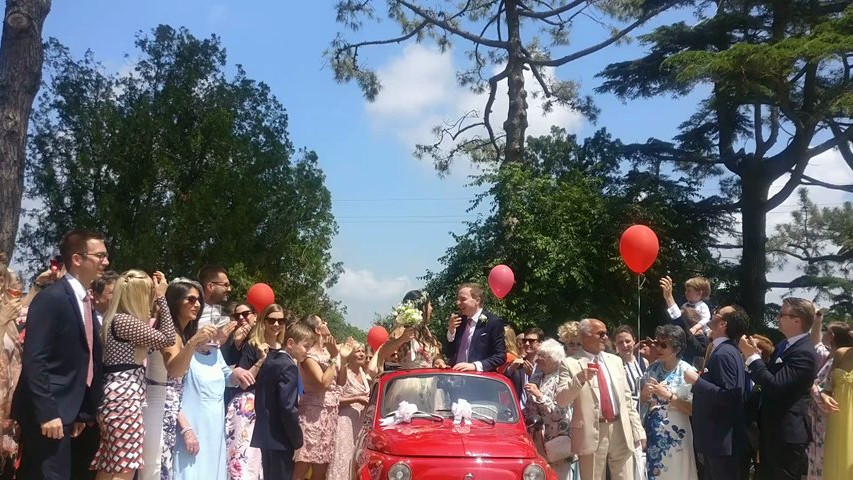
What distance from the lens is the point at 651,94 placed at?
2322 centimetres

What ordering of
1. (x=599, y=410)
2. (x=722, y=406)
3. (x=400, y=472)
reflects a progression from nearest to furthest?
(x=400, y=472), (x=722, y=406), (x=599, y=410)

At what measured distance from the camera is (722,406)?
24.5 feet

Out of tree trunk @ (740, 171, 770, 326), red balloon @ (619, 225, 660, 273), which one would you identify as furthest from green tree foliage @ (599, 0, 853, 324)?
red balloon @ (619, 225, 660, 273)

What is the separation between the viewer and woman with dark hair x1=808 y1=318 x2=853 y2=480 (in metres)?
7.32

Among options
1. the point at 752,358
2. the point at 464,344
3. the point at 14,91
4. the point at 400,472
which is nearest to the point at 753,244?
the point at 752,358

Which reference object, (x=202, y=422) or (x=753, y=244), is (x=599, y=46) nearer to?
(x=753, y=244)

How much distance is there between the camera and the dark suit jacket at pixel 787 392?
7.45 m

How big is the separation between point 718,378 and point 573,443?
1525 millimetres

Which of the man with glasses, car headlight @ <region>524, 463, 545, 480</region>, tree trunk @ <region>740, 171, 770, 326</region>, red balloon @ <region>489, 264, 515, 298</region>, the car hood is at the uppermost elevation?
tree trunk @ <region>740, 171, 770, 326</region>

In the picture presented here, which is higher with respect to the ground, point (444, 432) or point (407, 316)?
point (407, 316)

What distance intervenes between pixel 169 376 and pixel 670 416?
4.87m

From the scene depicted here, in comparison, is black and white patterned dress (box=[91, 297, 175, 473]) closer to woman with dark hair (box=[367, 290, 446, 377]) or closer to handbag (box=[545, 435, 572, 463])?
woman with dark hair (box=[367, 290, 446, 377])

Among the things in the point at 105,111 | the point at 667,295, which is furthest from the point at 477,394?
the point at 105,111

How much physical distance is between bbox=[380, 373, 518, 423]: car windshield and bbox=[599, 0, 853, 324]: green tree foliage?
1241 centimetres
